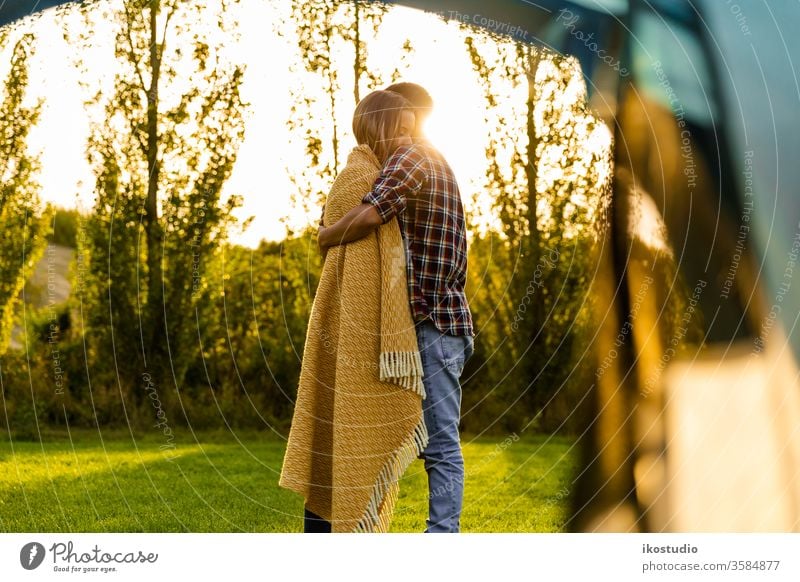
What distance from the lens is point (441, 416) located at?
330 centimetres

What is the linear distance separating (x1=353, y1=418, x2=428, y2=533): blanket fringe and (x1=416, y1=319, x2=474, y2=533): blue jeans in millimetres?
40

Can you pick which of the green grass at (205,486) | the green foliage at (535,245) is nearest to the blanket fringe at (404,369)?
the green grass at (205,486)

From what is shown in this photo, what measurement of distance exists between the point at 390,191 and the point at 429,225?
192 millimetres

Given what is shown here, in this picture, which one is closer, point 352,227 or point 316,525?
point 352,227

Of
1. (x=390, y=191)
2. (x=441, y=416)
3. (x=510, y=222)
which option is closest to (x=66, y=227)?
(x=510, y=222)

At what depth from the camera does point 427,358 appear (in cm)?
329

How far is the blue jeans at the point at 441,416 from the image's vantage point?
3271mm

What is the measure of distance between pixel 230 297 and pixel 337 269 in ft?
8.08

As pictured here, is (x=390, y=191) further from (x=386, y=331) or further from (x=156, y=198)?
(x=156, y=198)

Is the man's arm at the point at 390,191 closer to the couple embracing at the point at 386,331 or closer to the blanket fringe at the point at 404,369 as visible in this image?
the couple embracing at the point at 386,331

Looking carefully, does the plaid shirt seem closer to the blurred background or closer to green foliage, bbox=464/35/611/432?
the blurred background

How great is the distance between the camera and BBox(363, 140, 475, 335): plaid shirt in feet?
10.7
